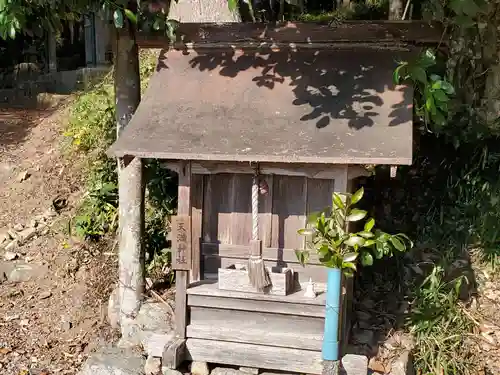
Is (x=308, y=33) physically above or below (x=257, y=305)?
above

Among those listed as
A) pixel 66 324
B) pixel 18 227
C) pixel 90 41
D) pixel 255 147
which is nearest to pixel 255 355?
pixel 255 147

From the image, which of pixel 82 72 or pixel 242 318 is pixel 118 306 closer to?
pixel 242 318

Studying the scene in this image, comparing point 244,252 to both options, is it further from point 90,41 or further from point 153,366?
point 90,41

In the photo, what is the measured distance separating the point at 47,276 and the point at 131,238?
1767mm

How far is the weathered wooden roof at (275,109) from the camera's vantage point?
169 inches

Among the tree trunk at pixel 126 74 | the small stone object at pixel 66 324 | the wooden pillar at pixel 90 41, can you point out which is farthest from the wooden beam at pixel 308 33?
the wooden pillar at pixel 90 41

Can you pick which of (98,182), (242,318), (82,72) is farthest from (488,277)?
(82,72)

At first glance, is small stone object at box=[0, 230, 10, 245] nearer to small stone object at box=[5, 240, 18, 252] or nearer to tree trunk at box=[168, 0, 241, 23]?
small stone object at box=[5, 240, 18, 252]

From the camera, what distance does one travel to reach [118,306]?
6.03 metres

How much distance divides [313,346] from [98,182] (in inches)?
144

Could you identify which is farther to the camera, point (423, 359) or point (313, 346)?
point (423, 359)

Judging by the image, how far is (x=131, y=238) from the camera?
5.60 m

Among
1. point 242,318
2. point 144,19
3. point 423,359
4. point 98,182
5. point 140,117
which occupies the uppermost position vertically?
point 144,19

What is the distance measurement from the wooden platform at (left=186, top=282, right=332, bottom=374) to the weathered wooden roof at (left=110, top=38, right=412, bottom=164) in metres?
1.21
